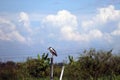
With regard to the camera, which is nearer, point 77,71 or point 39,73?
point 77,71

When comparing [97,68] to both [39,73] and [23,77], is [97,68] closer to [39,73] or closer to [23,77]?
[23,77]

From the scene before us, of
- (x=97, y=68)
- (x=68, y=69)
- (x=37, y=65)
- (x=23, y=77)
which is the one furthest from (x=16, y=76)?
(x=97, y=68)

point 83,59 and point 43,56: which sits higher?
point 43,56

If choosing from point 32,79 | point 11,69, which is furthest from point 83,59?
point 11,69

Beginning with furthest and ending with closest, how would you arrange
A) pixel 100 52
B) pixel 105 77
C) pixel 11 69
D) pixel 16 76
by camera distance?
pixel 11 69 < pixel 16 76 < pixel 105 77 < pixel 100 52

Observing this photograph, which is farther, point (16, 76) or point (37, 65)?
point (37, 65)

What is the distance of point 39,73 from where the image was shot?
123 feet

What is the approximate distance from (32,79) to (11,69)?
322 cm

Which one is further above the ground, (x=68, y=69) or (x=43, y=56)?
(x=43, y=56)

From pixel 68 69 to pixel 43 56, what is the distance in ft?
32.9

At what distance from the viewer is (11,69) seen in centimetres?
3562

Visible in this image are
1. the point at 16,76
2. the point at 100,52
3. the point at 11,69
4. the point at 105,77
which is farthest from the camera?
the point at 11,69

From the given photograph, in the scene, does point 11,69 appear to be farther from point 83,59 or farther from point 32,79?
point 83,59


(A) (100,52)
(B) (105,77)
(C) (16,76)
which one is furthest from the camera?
(C) (16,76)
